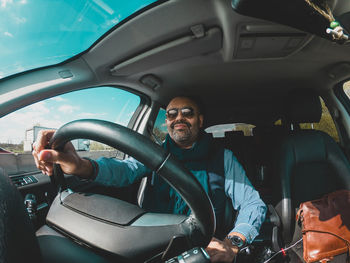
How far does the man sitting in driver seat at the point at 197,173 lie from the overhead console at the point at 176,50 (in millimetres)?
384

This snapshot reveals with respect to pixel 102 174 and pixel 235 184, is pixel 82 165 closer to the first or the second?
pixel 102 174

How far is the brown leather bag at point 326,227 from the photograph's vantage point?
140cm

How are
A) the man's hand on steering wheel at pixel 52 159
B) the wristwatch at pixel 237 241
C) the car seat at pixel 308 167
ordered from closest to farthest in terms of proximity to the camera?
the man's hand on steering wheel at pixel 52 159, the wristwatch at pixel 237 241, the car seat at pixel 308 167

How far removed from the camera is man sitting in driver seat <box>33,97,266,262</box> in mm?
1142

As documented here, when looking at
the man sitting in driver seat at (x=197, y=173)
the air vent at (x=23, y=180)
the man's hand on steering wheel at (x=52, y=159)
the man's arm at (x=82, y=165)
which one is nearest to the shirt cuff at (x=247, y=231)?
the man sitting in driver seat at (x=197, y=173)

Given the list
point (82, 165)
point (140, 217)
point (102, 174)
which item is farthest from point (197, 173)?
point (140, 217)

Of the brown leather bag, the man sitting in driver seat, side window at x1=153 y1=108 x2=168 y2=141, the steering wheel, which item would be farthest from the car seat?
the steering wheel

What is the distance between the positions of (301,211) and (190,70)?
1.55 m

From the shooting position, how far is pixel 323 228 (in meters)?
1.44

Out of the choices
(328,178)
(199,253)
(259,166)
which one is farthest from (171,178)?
(259,166)

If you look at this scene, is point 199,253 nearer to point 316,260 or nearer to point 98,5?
point 98,5

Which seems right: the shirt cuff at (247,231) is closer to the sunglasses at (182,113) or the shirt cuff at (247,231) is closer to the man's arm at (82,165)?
the man's arm at (82,165)

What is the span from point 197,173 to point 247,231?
528 mm

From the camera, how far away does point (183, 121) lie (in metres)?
1.76
